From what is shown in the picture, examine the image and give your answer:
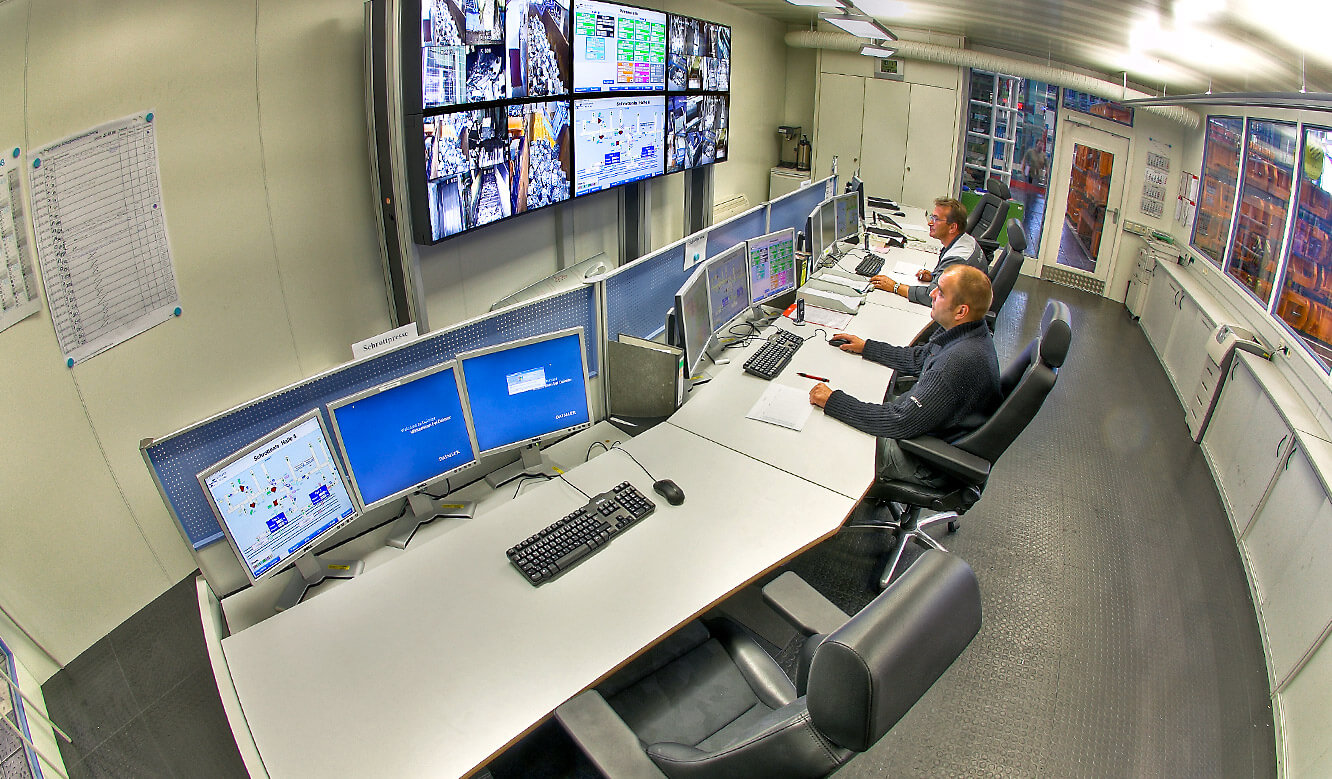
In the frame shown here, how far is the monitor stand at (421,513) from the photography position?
2152 mm

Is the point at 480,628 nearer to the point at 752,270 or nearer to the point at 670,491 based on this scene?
the point at 670,491

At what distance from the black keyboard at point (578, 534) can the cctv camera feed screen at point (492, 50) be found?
6.68 ft

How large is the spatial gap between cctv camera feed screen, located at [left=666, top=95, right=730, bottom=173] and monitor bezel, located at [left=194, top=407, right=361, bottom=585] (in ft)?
12.6

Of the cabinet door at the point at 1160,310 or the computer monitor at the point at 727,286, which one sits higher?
the computer monitor at the point at 727,286

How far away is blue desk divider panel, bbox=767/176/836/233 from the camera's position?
15.8 feet

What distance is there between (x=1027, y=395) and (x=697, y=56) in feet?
12.3

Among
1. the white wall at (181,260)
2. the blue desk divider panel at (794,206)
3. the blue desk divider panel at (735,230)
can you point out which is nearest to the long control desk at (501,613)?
the white wall at (181,260)

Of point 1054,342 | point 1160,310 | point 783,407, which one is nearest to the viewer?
point 1054,342

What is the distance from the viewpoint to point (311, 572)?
195 centimetres

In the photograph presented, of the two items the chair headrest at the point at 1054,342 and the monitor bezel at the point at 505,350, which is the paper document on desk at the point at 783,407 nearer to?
the monitor bezel at the point at 505,350

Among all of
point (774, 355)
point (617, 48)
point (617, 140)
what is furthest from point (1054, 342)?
point (617, 48)

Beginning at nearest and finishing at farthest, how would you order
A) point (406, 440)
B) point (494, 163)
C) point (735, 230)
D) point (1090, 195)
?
point (406, 440) → point (494, 163) → point (735, 230) → point (1090, 195)

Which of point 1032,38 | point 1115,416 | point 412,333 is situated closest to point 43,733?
point 412,333

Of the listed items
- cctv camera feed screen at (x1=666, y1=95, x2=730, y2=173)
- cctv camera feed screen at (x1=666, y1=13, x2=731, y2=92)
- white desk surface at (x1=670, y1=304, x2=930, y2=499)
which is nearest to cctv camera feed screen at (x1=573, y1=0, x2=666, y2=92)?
cctv camera feed screen at (x1=666, y1=13, x2=731, y2=92)
